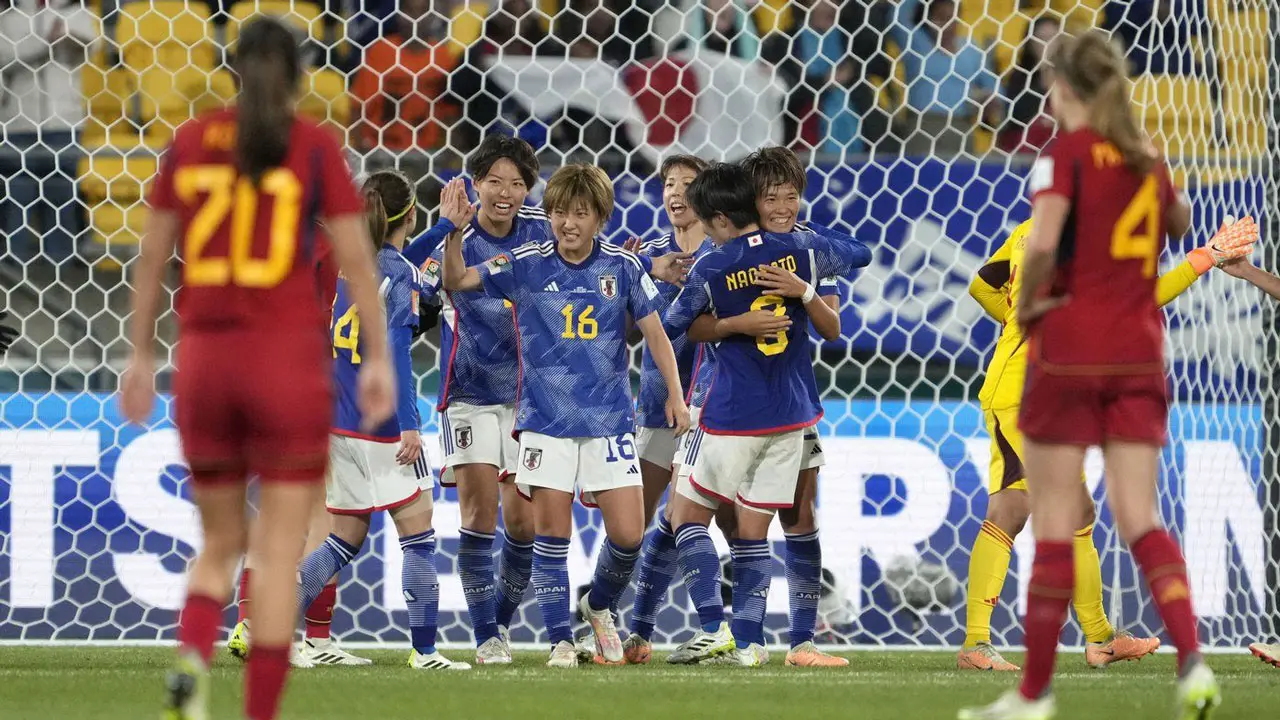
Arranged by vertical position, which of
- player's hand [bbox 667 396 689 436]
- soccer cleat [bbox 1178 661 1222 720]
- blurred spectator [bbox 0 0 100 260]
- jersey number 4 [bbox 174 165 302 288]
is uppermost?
blurred spectator [bbox 0 0 100 260]

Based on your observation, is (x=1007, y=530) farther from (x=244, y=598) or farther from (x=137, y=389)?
(x=137, y=389)

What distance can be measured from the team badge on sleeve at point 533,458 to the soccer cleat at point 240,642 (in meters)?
1.04

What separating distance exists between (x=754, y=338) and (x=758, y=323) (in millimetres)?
112

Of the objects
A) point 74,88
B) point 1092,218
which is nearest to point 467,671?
point 1092,218

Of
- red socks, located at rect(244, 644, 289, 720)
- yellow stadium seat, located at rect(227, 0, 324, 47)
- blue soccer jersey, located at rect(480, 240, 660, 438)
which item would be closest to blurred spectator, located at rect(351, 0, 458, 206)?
yellow stadium seat, located at rect(227, 0, 324, 47)

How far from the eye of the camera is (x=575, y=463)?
522 centimetres

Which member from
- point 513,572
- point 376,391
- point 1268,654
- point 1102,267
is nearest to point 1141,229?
point 1102,267

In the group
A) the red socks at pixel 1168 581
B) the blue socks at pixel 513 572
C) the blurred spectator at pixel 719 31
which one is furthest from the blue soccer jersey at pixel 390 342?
the blurred spectator at pixel 719 31

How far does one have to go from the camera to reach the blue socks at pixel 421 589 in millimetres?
5305

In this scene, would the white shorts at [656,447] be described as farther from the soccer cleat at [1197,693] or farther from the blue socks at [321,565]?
the soccer cleat at [1197,693]

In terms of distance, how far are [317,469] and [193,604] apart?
347mm

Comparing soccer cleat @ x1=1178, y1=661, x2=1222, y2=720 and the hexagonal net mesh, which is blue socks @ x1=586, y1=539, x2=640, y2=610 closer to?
the hexagonal net mesh

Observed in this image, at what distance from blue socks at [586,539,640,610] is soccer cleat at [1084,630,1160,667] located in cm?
149

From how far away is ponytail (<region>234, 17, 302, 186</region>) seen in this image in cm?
295
